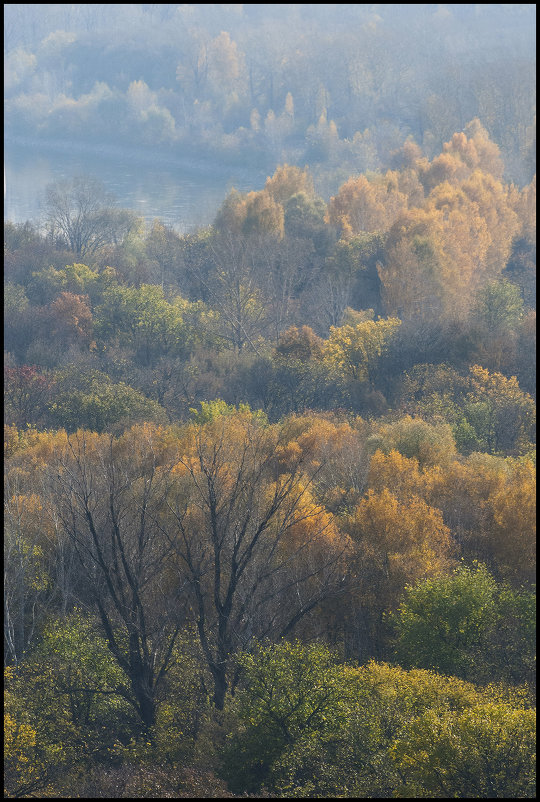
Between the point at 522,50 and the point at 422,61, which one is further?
the point at 422,61

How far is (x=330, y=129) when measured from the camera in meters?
111

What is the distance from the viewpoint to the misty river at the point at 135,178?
9856 centimetres

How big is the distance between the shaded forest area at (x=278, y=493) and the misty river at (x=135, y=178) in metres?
12.6

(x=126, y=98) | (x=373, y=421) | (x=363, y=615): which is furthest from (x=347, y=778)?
(x=126, y=98)

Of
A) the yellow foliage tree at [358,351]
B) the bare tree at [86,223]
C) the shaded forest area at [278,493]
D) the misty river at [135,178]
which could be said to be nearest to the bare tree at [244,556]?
the shaded forest area at [278,493]

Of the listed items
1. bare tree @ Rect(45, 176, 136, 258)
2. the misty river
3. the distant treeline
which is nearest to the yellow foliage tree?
bare tree @ Rect(45, 176, 136, 258)

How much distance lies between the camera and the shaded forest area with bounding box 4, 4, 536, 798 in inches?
674

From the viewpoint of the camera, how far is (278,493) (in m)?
22.5

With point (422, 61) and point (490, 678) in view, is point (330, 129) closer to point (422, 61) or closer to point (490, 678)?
point (422, 61)

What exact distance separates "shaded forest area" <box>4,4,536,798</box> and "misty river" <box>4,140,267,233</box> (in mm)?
12623

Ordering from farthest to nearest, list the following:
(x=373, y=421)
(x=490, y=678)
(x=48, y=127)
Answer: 1. (x=48, y=127)
2. (x=373, y=421)
3. (x=490, y=678)

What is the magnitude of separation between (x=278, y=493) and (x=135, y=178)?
104 m

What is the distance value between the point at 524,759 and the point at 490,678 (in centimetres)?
508

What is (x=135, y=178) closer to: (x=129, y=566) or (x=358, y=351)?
(x=358, y=351)
